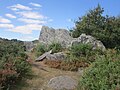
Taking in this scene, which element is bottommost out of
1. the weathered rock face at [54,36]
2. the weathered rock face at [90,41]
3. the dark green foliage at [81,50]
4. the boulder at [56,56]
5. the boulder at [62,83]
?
the boulder at [62,83]

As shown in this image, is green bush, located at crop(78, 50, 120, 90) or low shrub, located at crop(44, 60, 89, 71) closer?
green bush, located at crop(78, 50, 120, 90)

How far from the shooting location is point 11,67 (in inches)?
460

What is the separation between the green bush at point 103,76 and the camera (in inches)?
355

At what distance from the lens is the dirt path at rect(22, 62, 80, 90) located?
37.0 feet

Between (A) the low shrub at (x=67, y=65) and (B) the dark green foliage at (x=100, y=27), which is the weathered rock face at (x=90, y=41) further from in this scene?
(A) the low shrub at (x=67, y=65)

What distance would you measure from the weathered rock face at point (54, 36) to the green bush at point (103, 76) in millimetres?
8774

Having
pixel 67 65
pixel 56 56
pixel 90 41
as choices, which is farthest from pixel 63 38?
pixel 67 65

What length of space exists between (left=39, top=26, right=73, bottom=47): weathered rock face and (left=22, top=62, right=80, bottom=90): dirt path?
13.8 ft

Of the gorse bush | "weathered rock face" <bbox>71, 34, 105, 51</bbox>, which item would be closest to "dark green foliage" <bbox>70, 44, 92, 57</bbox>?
the gorse bush

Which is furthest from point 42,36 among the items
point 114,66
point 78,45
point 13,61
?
point 114,66

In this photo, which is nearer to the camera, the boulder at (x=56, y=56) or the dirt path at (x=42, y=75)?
the dirt path at (x=42, y=75)

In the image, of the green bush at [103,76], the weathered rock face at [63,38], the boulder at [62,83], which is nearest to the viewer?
the green bush at [103,76]

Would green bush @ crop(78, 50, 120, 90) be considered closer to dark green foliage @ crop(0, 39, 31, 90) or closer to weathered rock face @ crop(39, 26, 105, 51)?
dark green foliage @ crop(0, 39, 31, 90)

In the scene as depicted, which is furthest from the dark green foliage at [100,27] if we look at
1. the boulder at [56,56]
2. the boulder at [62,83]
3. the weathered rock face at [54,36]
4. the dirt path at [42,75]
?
the boulder at [62,83]
